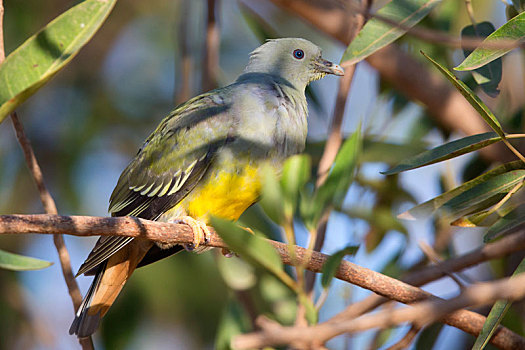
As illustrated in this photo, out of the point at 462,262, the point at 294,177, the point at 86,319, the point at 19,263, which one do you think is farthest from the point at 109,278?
the point at 294,177

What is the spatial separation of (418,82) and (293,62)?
709mm

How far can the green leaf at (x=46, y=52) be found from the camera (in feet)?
5.29

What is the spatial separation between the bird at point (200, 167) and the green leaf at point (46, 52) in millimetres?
1131

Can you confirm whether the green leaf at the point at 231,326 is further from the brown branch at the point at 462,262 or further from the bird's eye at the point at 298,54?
the bird's eye at the point at 298,54

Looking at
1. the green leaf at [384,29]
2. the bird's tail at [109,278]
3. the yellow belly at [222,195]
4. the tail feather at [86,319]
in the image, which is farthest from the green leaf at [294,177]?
the bird's tail at [109,278]

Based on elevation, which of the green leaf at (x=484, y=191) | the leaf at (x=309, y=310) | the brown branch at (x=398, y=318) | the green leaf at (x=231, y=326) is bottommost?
the green leaf at (x=231, y=326)

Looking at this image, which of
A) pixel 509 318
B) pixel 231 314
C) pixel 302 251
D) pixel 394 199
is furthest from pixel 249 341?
pixel 394 199

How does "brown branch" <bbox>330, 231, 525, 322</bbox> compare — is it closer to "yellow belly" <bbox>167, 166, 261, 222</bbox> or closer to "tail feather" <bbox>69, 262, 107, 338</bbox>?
"yellow belly" <bbox>167, 166, 261, 222</bbox>

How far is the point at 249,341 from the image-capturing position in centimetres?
83

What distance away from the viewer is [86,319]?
2.81 meters

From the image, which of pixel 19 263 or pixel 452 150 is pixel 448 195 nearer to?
pixel 452 150

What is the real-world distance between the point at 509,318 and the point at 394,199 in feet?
3.68

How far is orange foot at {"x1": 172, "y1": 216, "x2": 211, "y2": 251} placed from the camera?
2.63 meters

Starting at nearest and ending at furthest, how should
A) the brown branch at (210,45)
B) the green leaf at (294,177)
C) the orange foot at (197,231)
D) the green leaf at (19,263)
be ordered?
1. the green leaf at (294,177)
2. the green leaf at (19,263)
3. the orange foot at (197,231)
4. the brown branch at (210,45)
